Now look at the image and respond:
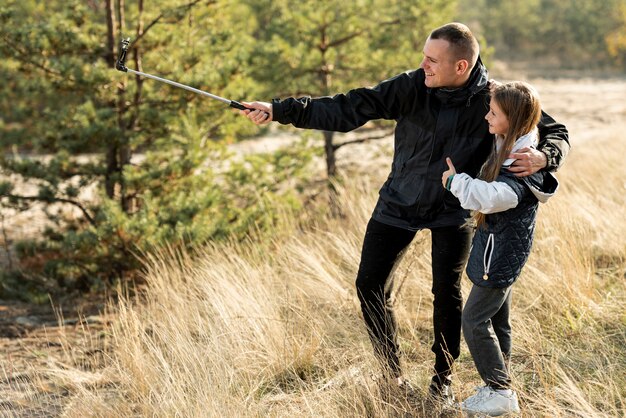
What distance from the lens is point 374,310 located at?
10.7 feet

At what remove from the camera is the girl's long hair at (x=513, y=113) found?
2770 millimetres

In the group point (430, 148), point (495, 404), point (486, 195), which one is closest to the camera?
point (486, 195)

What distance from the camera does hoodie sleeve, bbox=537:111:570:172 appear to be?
2.85m

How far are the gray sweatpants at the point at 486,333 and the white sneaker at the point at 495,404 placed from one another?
3 cm

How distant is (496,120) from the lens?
111 inches

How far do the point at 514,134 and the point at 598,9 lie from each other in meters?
34.8

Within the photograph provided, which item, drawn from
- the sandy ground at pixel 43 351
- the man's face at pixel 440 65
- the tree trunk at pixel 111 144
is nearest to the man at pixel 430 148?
the man's face at pixel 440 65

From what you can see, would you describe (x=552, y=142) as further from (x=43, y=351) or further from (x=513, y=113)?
(x=43, y=351)

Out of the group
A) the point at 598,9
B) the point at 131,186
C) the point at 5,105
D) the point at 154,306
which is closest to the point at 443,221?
the point at 154,306

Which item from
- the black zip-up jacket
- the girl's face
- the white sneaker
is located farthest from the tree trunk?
the white sneaker

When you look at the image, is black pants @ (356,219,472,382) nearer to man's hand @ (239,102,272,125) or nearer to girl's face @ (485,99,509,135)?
girl's face @ (485,99,509,135)

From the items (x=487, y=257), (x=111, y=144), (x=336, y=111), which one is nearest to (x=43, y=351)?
(x=111, y=144)

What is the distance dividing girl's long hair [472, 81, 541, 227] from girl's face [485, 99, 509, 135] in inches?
0.5

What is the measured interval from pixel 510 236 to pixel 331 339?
1.45 metres
